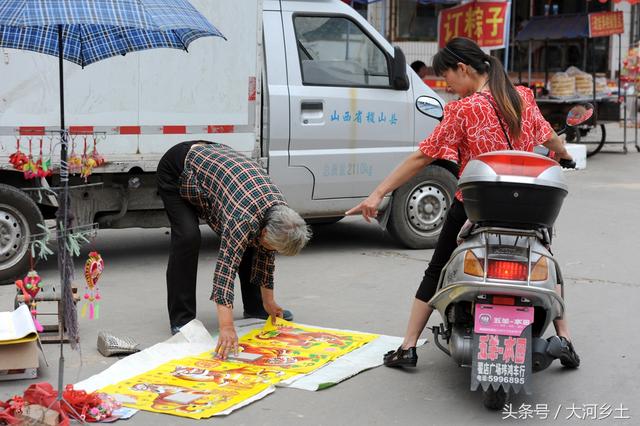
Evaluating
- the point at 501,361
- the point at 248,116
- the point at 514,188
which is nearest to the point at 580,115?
the point at 514,188

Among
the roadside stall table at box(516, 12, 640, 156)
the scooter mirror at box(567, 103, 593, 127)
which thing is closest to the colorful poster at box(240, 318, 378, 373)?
the scooter mirror at box(567, 103, 593, 127)

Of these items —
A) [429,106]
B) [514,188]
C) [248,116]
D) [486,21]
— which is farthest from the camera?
[486,21]

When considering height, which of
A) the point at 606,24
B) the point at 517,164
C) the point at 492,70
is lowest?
the point at 517,164

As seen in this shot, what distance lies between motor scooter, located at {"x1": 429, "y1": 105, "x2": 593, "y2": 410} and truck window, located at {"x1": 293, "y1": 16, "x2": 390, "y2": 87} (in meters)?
3.56

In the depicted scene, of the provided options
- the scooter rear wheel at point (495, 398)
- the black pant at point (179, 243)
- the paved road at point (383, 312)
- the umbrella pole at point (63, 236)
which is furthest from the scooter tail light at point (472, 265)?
the umbrella pole at point (63, 236)

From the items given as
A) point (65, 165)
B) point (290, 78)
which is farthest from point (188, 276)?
point (290, 78)

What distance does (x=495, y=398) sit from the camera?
13.8 feet

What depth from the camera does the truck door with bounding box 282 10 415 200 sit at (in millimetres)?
7469

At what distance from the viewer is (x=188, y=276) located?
540 cm

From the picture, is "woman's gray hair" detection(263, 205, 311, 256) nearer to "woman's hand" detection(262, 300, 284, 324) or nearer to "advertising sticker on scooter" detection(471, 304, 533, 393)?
"woman's hand" detection(262, 300, 284, 324)

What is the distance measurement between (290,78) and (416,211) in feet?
5.35

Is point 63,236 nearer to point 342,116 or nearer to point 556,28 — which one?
point 342,116

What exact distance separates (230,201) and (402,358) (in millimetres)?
1202

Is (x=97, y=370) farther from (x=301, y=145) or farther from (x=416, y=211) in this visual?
(x=416, y=211)
